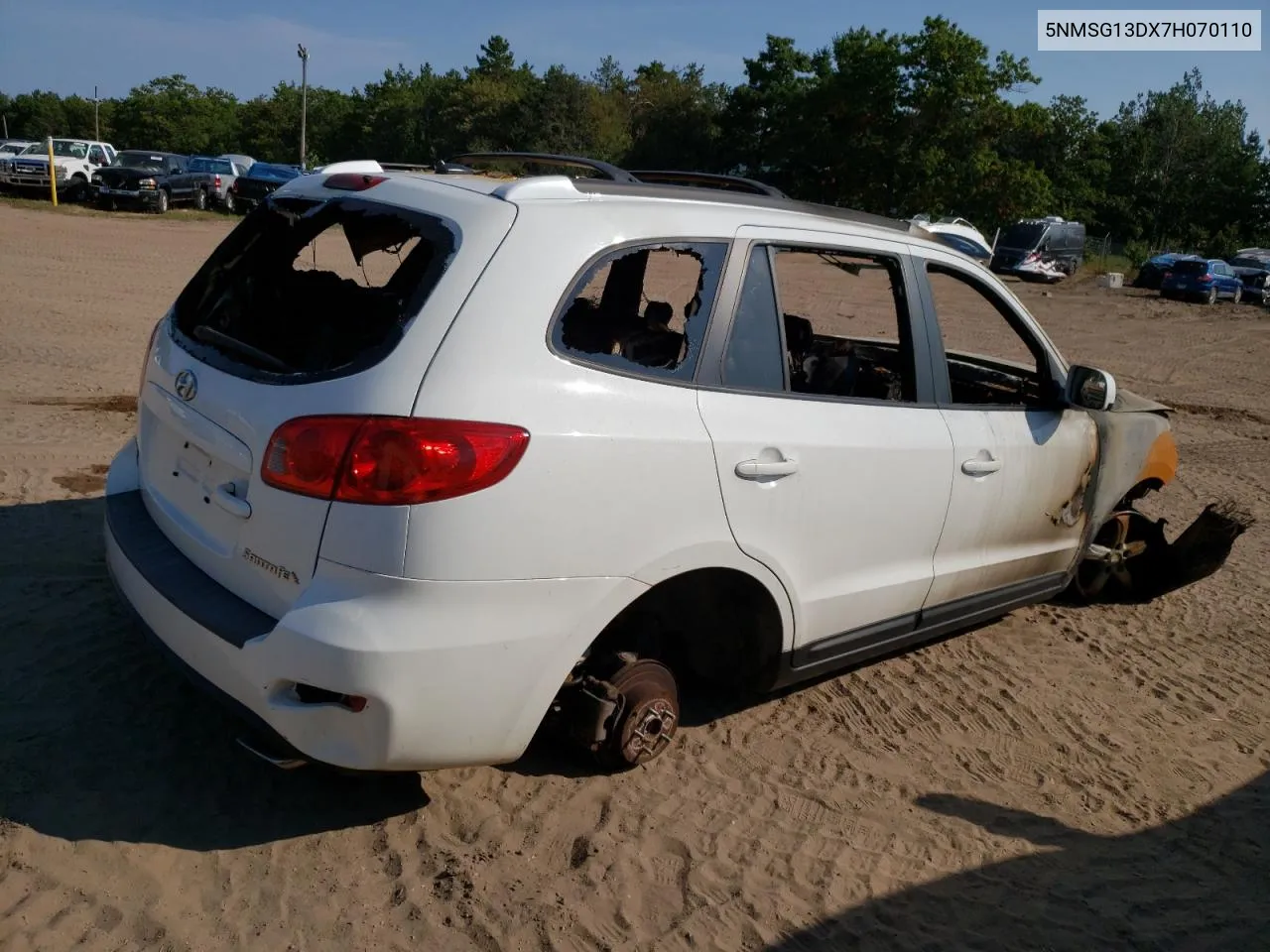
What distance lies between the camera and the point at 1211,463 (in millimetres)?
9461

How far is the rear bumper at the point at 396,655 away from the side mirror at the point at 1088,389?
2.33m

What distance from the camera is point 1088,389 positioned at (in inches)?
176

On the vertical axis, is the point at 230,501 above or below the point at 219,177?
below

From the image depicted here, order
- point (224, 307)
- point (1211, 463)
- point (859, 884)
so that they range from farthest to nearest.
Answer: point (1211, 463) < point (224, 307) < point (859, 884)

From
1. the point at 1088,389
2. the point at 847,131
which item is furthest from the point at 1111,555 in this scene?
the point at 847,131

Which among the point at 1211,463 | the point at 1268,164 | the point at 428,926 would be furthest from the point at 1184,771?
the point at 1268,164

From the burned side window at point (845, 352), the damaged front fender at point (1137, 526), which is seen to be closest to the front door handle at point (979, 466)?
the burned side window at point (845, 352)

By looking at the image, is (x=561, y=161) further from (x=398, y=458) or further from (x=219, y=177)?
(x=219, y=177)

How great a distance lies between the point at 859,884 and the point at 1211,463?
770cm

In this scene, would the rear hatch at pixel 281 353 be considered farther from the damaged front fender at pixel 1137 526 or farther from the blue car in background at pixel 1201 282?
the blue car in background at pixel 1201 282

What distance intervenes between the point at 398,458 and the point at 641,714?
1219 mm

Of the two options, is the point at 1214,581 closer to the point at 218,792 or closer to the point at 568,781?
the point at 568,781

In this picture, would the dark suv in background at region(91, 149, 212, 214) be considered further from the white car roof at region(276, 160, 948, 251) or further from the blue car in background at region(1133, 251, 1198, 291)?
the blue car in background at region(1133, 251, 1198, 291)

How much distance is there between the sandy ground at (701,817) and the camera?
2908mm
